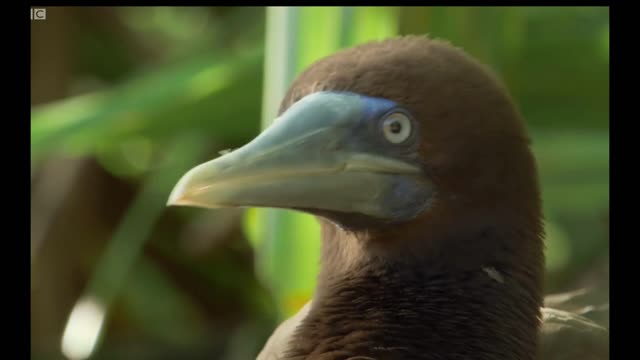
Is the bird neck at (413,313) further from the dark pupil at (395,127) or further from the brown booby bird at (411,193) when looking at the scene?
the dark pupil at (395,127)

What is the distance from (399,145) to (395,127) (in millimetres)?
16

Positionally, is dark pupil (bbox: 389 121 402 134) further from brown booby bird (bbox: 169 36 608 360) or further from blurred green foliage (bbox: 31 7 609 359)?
blurred green foliage (bbox: 31 7 609 359)

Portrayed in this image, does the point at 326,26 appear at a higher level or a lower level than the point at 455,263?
higher

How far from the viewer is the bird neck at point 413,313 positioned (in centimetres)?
106

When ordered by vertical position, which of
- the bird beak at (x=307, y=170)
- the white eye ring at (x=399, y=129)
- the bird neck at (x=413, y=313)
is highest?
the white eye ring at (x=399, y=129)

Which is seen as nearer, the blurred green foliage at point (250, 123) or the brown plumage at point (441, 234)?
the brown plumage at point (441, 234)

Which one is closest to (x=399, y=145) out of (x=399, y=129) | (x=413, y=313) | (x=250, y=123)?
(x=399, y=129)

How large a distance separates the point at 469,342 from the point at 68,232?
1311 millimetres

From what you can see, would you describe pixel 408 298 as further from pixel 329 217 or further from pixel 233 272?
pixel 233 272

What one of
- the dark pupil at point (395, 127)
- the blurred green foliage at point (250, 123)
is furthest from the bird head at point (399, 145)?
the blurred green foliage at point (250, 123)

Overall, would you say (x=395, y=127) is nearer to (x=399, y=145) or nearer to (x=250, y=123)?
(x=399, y=145)

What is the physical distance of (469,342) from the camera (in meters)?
1.07

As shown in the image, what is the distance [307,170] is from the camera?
1.03 meters
